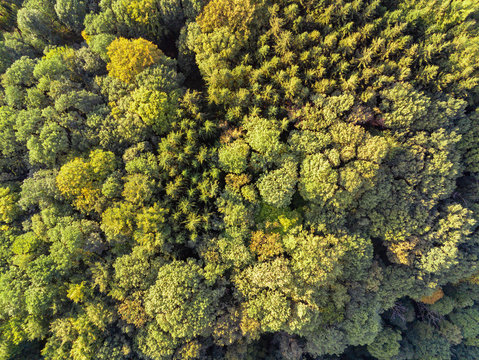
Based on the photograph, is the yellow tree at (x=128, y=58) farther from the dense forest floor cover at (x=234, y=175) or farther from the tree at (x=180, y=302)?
the tree at (x=180, y=302)

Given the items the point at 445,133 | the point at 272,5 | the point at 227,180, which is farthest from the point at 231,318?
the point at 272,5

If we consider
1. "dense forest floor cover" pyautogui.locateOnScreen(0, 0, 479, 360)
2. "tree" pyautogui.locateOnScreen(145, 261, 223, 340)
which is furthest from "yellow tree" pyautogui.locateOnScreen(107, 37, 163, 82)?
"tree" pyautogui.locateOnScreen(145, 261, 223, 340)

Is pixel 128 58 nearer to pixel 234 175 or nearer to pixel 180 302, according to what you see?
pixel 234 175

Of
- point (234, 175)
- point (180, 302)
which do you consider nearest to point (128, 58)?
point (234, 175)

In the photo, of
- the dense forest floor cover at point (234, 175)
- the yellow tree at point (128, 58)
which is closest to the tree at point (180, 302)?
the dense forest floor cover at point (234, 175)

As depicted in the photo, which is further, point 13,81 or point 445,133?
point 13,81

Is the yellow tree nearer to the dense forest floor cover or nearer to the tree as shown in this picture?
the dense forest floor cover

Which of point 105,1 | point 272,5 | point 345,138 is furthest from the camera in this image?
point 105,1

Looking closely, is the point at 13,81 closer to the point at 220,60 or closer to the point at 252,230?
the point at 220,60
